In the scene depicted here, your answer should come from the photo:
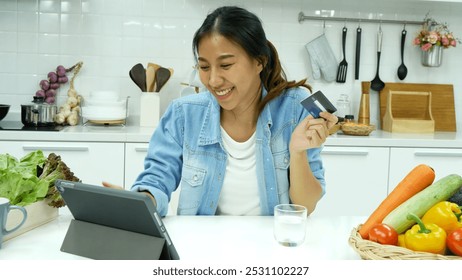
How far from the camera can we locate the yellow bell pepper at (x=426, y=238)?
3.75ft

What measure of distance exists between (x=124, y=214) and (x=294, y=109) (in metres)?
0.85

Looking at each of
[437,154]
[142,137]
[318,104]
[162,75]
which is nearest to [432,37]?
[437,154]

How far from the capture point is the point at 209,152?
5.82 ft

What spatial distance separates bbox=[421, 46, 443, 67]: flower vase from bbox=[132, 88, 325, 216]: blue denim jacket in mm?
2093

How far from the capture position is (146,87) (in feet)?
10.8

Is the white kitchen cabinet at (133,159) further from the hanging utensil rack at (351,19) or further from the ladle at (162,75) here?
the hanging utensil rack at (351,19)

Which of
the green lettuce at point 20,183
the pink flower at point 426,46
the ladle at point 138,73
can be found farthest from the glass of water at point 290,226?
the pink flower at point 426,46

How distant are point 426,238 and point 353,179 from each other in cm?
194

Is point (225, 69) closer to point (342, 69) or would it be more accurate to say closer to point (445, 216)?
point (445, 216)

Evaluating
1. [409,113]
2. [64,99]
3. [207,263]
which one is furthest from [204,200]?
[409,113]

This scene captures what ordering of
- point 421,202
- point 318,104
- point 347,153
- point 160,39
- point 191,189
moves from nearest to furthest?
point 421,202, point 318,104, point 191,189, point 347,153, point 160,39

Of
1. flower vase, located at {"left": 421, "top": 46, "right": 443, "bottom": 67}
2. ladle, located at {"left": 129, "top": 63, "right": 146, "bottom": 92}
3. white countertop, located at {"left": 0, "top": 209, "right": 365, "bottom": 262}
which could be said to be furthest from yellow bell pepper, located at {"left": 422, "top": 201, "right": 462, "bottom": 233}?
flower vase, located at {"left": 421, "top": 46, "right": 443, "bottom": 67}

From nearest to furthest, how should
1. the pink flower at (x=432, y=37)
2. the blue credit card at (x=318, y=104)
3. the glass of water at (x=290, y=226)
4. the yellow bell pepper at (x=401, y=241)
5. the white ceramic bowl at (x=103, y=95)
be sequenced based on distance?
the yellow bell pepper at (x=401, y=241), the glass of water at (x=290, y=226), the blue credit card at (x=318, y=104), the white ceramic bowl at (x=103, y=95), the pink flower at (x=432, y=37)

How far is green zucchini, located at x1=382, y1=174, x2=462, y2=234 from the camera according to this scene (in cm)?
125
